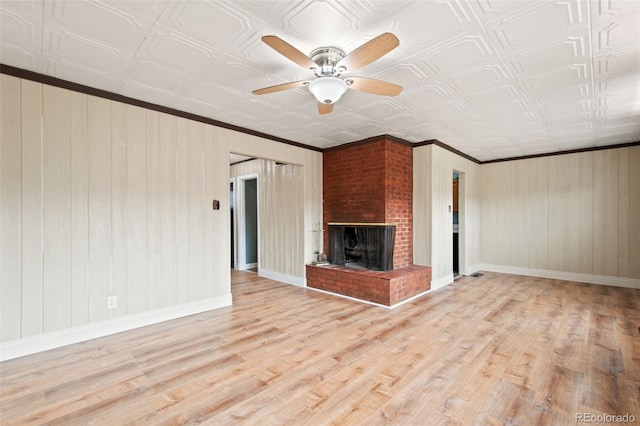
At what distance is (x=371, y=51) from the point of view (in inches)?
74.0

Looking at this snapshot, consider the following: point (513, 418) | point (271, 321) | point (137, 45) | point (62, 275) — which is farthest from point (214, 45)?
point (513, 418)

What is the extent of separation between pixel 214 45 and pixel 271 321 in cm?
279

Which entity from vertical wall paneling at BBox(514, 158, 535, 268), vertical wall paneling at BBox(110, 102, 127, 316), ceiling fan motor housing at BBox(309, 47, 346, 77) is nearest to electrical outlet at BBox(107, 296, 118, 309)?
vertical wall paneling at BBox(110, 102, 127, 316)

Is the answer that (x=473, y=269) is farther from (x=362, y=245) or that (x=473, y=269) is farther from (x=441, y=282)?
(x=362, y=245)

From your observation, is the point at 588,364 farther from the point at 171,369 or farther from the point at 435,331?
Result: the point at 171,369

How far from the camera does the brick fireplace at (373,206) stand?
426 centimetres

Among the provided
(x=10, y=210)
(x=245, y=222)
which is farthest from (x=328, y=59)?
(x=245, y=222)

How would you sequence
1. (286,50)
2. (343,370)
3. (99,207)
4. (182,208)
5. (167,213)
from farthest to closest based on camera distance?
(182,208) < (167,213) < (99,207) < (343,370) < (286,50)

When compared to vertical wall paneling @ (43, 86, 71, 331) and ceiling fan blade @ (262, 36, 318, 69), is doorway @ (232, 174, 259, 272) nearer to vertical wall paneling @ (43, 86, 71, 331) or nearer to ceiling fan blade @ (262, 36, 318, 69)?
vertical wall paneling @ (43, 86, 71, 331)

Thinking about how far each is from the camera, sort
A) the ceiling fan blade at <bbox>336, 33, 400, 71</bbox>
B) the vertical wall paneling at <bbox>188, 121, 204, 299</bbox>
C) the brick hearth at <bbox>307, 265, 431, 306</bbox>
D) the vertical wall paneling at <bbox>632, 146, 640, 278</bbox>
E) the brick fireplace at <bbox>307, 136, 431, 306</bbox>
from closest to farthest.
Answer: the ceiling fan blade at <bbox>336, 33, 400, 71</bbox>
the vertical wall paneling at <bbox>188, 121, 204, 299</bbox>
the brick hearth at <bbox>307, 265, 431, 306</bbox>
the brick fireplace at <bbox>307, 136, 431, 306</bbox>
the vertical wall paneling at <bbox>632, 146, 640, 278</bbox>

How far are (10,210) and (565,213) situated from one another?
26.2 ft

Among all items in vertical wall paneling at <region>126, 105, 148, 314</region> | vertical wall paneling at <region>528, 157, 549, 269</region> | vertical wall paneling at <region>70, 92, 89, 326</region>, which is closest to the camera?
vertical wall paneling at <region>70, 92, 89, 326</region>

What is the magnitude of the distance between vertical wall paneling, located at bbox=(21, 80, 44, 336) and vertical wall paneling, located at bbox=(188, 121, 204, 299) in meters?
1.35

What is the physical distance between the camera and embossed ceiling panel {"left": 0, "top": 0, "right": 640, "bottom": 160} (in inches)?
71.3
